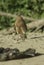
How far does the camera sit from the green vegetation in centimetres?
1172

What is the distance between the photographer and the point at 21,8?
39.9 feet

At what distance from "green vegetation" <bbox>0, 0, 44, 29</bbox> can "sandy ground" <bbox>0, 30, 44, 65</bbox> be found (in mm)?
1182

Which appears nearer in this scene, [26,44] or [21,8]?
[26,44]

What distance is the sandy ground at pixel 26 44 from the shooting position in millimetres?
6246

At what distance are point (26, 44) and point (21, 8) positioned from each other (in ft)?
13.0

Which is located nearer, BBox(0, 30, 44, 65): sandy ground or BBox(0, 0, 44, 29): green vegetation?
BBox(0, 30, 44, 65): sandy ground

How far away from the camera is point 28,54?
21.8ft

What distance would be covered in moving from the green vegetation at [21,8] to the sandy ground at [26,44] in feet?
3.88

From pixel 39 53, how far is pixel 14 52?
790 mm

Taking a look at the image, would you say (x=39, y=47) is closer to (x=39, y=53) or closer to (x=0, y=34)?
(x=39, y=53)

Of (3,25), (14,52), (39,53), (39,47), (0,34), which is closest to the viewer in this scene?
(14,52)

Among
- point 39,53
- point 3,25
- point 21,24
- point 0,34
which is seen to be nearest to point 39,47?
point 39,53

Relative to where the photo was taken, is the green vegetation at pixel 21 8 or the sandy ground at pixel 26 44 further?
the green vegetation at pixel 21 8

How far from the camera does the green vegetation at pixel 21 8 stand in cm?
1172
